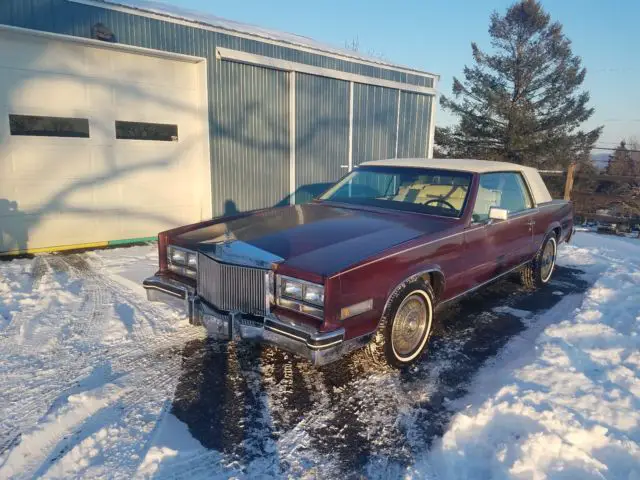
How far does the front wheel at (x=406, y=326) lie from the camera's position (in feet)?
11.2

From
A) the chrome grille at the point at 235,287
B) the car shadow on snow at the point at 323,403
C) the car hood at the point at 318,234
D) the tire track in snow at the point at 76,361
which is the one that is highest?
the car hood at the point at 318,234

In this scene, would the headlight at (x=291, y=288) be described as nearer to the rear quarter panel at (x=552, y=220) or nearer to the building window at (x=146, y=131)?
the rear quarter panel at (x=552, y=220)

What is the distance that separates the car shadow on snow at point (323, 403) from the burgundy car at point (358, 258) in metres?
0.32

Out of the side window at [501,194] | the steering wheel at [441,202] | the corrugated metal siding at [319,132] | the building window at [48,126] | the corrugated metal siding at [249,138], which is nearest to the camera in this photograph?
the steering wheel at [441,202]

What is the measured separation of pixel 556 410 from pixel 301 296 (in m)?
1.81

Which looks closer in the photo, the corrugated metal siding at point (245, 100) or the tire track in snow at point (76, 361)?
the tire track in snow at point (76, 361)

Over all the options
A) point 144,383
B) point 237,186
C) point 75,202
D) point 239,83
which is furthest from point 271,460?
point 239,83

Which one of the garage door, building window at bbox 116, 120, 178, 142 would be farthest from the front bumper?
building window at bbox 116, 120, 178, 142

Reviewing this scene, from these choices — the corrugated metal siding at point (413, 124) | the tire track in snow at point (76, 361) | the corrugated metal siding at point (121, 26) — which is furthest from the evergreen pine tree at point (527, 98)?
the tire track in snow at point (76, 361)

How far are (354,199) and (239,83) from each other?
192 inches

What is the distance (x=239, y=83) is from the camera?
8.63 m

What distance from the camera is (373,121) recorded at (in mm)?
11617

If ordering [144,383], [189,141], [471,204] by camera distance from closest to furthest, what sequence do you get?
1. [144,383]
2. [471,204]
3. [189,141]

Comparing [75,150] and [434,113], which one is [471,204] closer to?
[75,150]
